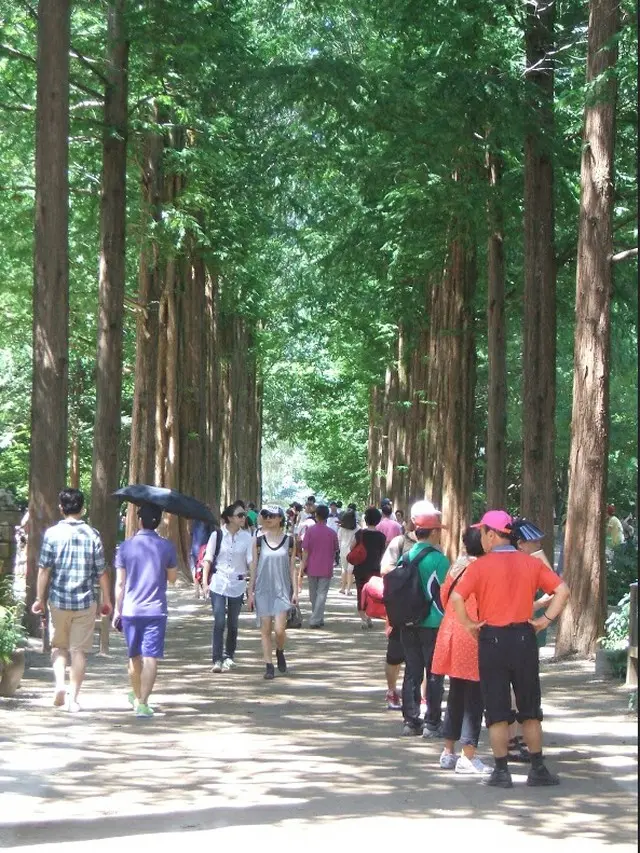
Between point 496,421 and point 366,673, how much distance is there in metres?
10.4

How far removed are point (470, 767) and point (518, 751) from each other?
93 centimetres

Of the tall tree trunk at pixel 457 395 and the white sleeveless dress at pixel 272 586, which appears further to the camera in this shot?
the tall tree trunk at pixel 457 395

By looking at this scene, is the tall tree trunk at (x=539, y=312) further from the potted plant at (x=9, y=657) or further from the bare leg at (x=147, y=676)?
the bare leg at (x=147, y=676)

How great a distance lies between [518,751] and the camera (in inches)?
420

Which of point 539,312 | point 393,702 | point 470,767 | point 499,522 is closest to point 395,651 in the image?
point 393,702

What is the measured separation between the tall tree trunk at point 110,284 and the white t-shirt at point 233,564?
14.8 feet

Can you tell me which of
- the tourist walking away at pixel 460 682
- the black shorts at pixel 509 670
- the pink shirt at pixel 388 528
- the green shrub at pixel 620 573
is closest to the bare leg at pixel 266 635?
the tourist walking away at pixel 460 682

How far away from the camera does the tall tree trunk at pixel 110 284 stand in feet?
68.6

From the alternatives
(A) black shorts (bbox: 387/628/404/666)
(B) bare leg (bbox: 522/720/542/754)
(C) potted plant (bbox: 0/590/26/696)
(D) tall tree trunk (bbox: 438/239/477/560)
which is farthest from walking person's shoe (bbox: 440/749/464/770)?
(D) tall tree trunk (bbox: 438/239/477/560)

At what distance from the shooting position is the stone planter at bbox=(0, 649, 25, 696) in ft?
44.2

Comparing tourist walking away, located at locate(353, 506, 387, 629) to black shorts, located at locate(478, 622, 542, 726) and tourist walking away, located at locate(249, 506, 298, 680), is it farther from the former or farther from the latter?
black shorts, located at locate(478, 622, 542, 726)

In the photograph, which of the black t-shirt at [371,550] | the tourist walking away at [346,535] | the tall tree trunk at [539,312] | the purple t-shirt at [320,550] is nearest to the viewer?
the tall tree trunk at [539,312]

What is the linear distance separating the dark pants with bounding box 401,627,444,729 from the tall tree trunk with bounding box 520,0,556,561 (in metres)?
9.20

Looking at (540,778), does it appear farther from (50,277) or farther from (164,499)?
(164,499)
